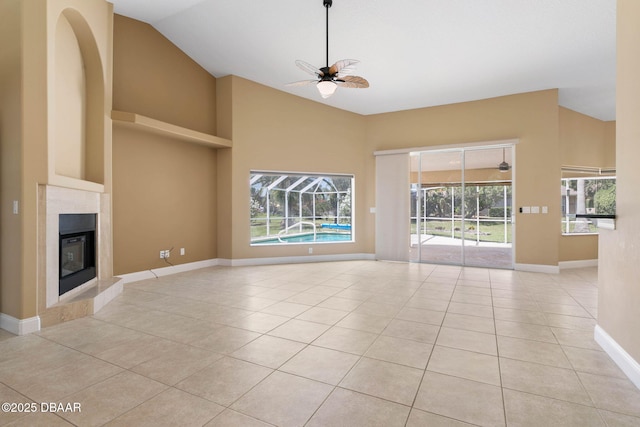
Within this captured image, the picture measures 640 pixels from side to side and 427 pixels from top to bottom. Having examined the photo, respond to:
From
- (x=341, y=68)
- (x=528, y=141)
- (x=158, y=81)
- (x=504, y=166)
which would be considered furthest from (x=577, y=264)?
(x=158, y=81)

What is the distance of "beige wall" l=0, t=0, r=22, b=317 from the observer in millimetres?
2918

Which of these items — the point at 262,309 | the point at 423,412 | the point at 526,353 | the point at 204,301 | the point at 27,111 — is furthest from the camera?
the point at 204,301

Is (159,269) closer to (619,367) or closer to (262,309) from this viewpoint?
(262,309)

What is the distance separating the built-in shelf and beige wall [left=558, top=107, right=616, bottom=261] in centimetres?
684

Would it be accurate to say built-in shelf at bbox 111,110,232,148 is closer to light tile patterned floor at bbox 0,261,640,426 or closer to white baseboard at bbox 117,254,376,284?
white baseboard at bbox 117,254,376,284

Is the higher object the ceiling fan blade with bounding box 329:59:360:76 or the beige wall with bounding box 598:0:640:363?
the ceiling fan blade with bounding box 329:59:360:76

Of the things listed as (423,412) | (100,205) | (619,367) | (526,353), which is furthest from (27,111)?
(619,367)

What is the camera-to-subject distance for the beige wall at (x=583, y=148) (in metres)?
6.37

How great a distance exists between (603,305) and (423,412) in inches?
80.0

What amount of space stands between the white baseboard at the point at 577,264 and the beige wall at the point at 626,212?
431cm

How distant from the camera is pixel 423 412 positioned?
1.75m

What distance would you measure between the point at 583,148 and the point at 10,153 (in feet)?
30.6

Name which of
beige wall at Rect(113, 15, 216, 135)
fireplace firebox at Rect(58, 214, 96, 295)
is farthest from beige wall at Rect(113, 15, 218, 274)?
fireplace firebox at Rect(58, 214, 96, 295)

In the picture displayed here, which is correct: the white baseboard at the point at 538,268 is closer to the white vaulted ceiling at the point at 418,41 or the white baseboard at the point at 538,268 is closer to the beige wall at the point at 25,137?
the white vaulted ceiling at the point at 418,41
